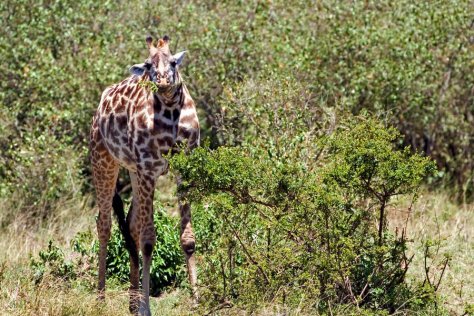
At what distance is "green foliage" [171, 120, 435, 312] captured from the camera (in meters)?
6.80

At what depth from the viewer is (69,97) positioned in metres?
12.1

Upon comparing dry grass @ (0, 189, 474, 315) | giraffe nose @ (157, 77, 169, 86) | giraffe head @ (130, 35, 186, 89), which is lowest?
dry grass @ (0, 189, 474, 315)

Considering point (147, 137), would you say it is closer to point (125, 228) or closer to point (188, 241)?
point (188, 241)

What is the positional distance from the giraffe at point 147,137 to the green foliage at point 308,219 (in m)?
0.50

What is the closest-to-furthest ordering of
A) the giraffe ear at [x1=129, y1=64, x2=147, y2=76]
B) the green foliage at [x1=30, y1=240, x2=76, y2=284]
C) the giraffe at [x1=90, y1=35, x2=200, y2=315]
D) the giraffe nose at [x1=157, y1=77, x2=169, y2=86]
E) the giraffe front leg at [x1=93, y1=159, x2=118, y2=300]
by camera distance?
the giraffe nose at [x1=157, y1=77, x2=169, y2=86]
the giraffe at [x1=90, y1=35, x2=200, y2=315]
the giraffe ear at [x1=129, y1=64, x2=147, y2=76]
the giraffe front leg at [x1=93, y1=159, x2=118, y2=300]
the green foliage at [x1=30, y1=240, x2=76, y2=284]

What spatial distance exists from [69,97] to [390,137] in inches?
237

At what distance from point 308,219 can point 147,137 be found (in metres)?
1.44

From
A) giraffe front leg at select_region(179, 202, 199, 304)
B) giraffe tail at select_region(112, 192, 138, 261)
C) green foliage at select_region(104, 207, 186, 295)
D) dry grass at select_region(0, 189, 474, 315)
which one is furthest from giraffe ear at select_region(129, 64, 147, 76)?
green foliage at select_region(104, 207, 186, 295)

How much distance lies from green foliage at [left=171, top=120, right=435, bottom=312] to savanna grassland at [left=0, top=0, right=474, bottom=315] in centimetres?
2

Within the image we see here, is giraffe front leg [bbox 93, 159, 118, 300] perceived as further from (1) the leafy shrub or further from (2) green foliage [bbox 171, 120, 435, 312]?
(2) green foliage [bbox 171, 120, 435, 312]

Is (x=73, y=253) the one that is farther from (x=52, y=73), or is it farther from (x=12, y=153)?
(x=52, y=73)

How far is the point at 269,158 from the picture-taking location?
29.3ft

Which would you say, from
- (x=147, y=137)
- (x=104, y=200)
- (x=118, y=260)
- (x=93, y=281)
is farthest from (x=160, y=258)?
(x=147, y=137)

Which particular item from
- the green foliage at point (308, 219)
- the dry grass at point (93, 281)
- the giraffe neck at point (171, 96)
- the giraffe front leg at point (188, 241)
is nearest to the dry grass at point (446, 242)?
the dry grass at point (93, 281)
